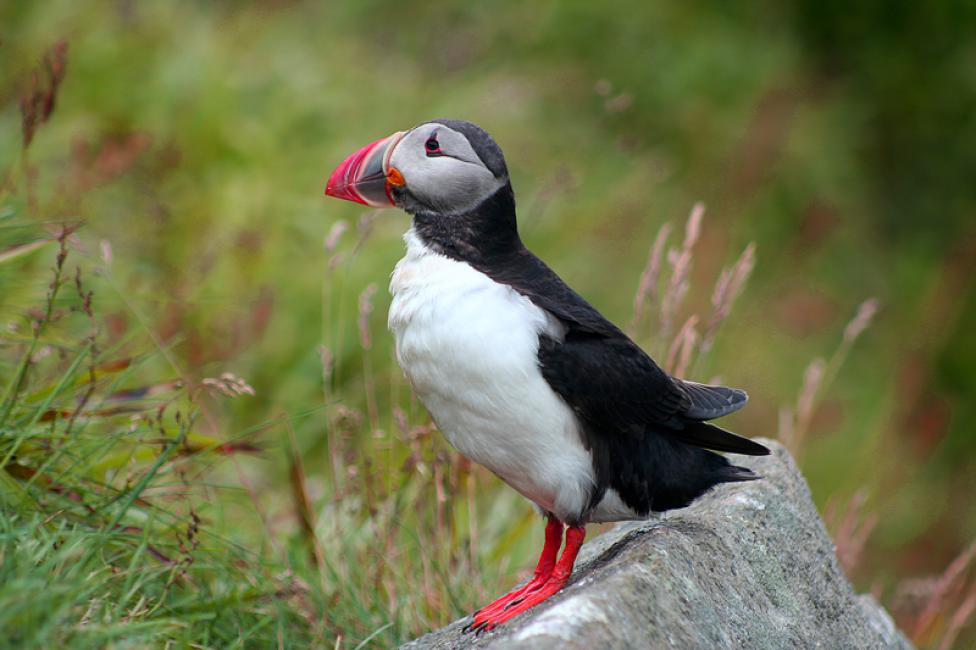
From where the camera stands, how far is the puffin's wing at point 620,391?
8.98ft

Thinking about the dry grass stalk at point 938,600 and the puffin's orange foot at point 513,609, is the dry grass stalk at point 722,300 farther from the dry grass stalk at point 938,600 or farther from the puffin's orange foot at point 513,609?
the puffin's orange foot at point 513,609

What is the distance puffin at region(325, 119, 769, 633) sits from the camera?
8.83ft

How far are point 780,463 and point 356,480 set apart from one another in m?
1.36

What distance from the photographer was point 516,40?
8.55m

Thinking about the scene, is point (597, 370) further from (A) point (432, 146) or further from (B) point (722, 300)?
(B) point (722, 300)

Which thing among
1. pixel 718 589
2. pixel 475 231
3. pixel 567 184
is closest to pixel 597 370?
pixel 475 231

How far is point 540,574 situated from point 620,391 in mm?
500

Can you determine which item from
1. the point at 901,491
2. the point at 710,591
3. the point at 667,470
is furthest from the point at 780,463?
the point at 901,491

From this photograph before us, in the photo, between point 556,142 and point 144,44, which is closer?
point 144,44

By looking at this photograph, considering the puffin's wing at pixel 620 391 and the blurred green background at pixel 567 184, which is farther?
the blurred green background at pixel 567 184

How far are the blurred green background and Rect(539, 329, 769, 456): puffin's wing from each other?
1155 millimetres

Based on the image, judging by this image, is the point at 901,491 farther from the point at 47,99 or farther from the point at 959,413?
the point at 47,99

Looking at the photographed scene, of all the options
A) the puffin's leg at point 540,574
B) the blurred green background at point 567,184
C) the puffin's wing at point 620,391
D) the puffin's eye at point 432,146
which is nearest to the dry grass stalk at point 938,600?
the blurred green background at point 567,184

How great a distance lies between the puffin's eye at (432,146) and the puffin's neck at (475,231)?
0.15 meters
